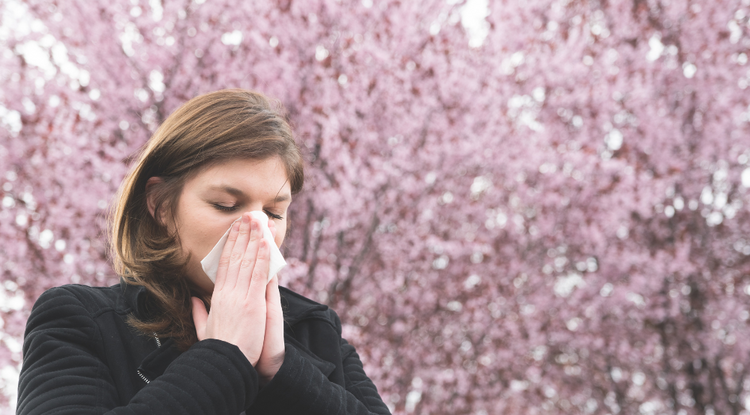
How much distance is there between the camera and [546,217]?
275 inches

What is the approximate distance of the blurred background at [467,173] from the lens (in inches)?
194

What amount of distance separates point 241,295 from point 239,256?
0.29 ft

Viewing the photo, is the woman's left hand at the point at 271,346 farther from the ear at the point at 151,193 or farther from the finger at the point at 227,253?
the ear at the point at 151,193

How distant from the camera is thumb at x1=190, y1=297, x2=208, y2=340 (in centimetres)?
117

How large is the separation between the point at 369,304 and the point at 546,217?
258 cm

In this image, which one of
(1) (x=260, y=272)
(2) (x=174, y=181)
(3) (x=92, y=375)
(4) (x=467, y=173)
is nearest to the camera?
(3) (x=92, y=375)

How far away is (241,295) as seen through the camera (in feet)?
Answer: 3.67

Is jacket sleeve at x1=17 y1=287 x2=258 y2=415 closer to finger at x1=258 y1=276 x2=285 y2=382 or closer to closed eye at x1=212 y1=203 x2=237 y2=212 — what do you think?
finger at x1=258 y1=276 x2=285 y2=382

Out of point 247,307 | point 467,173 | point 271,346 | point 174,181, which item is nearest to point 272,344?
point 271,346

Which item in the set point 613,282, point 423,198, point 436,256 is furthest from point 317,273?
point 613,282

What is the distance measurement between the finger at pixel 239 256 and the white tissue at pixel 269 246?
3cm

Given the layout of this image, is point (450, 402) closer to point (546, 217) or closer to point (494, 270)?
point (494, 270)

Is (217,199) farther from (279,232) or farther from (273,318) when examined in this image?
(273,318)

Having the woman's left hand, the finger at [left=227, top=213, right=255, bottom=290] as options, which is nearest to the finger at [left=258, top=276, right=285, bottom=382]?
the woman's left hand
